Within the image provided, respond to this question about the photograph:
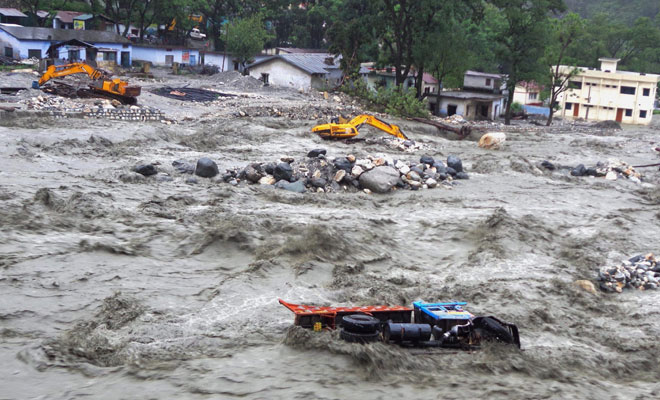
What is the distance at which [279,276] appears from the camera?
41.3 feet

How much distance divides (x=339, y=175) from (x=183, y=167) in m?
4.63

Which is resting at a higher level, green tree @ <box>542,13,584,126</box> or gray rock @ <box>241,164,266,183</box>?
green tree @ <box>542,13,584,126</box>

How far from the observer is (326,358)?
8852mm

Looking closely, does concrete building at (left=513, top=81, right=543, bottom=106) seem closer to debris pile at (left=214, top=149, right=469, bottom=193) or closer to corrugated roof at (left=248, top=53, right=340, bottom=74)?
corrugated roof at (left=248, top=53, right=340, bottom=74)

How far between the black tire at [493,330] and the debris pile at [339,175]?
33.9 feet

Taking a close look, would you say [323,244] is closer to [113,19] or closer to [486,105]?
[486,105]

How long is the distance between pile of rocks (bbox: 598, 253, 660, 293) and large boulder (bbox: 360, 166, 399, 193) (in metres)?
7.44

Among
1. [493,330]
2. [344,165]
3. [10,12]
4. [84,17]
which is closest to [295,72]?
[84,17]

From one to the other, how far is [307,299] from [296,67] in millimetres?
36881

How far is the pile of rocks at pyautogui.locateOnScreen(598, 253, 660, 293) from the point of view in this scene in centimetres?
1344

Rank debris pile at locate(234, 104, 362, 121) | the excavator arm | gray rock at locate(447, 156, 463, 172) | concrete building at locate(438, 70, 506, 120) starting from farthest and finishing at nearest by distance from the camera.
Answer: concrete building at locate(438, 70, 506, 120)
debris pile at locate(234, 104, 362, 121)
the excavator arm
gray rock at locate(447, 156, 463, 172)

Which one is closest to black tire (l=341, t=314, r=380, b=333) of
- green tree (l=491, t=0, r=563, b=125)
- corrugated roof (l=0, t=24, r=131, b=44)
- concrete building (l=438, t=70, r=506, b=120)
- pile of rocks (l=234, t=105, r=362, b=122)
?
pile of rocks (l=234, t=105, r=362, b=122)

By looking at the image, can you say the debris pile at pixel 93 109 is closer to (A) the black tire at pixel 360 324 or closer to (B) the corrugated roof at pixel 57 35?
(B) the corrugated roof at pixel 57 35

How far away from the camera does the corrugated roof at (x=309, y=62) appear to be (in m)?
46.9
